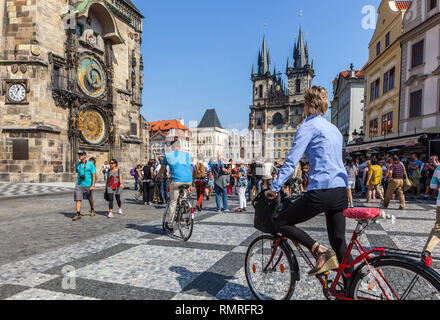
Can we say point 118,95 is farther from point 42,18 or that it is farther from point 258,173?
point 258,173

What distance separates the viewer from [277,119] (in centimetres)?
11100

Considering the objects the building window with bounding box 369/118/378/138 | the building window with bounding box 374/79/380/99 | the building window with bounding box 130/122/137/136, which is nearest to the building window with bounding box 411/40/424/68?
the building window with bounding box 374/79/380/99

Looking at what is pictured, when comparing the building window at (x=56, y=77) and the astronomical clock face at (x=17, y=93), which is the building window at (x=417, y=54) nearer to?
the building window at (x=56, y=77)

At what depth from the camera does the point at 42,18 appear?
18.5 meters

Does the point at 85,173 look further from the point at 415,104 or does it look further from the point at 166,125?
the point at 166,125

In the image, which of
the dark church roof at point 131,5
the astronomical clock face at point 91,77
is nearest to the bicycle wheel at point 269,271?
the astronomical clock face at point 91,77

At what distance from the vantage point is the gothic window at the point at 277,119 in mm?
110188

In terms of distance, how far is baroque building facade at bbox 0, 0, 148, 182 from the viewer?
1817 centimetres

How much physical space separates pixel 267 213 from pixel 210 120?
11069cm

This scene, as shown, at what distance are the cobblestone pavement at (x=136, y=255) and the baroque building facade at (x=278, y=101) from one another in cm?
9561

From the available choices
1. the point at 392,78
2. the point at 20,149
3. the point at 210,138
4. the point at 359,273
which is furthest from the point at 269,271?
the point at 210,138

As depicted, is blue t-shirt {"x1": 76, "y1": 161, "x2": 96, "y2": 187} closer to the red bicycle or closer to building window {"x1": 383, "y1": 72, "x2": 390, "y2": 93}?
the red bicycle
